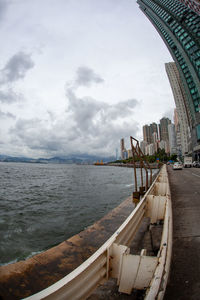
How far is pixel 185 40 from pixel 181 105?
55.4 metres

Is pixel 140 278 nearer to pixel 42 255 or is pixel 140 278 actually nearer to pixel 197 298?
pixel 197 298

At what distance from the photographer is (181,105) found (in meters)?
116

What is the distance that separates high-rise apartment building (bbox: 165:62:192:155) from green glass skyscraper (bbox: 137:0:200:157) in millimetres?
37880

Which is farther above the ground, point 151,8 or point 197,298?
point 151,8

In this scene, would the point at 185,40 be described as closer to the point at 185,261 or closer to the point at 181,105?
the point at 181,105

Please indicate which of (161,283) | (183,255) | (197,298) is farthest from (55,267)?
(183,255)

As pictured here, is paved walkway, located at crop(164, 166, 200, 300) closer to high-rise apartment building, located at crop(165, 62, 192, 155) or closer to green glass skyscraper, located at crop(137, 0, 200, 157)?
green glass skyscraper, located at crop(137, 0, 200, 157)

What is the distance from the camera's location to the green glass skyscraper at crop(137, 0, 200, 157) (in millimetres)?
64125

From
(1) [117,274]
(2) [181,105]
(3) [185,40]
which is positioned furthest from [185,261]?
(2) [181,105]

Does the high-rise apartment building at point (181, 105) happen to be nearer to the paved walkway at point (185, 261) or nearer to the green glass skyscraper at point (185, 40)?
the green glass skyscraper at point (185, 40)

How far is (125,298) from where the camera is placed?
5.43ft

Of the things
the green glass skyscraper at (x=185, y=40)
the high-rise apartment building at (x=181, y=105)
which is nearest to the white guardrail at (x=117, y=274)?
the green glass skyscraper at (x=185, y=40)

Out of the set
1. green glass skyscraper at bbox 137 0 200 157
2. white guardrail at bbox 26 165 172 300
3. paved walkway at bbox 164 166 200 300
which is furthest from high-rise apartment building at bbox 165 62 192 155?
white guardrail at bbox 26 165 172 300

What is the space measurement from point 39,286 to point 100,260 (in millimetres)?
1176
